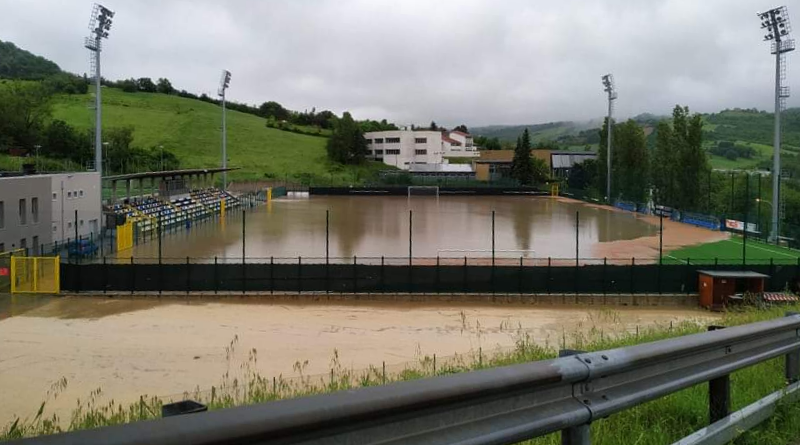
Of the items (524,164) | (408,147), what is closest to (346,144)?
(408,147)

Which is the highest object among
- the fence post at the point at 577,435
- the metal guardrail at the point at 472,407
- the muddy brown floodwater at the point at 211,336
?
the metal guardrail at the point at 472,407

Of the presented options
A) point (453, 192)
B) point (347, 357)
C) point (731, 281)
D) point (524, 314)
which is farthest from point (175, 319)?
point (453, 192)

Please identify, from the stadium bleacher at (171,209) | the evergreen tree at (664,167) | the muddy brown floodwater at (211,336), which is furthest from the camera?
the evergreen tree at (664,167)

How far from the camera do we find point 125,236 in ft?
114

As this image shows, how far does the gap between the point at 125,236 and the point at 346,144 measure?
265 ft

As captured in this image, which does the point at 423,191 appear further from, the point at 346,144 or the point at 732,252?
the point at 732,252

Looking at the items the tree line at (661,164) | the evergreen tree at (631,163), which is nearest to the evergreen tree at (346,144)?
the tree line at (661,164)

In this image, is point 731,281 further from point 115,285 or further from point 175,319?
point 115,285

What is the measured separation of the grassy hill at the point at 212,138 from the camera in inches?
4146

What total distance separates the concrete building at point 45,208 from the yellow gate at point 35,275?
8.66 feet

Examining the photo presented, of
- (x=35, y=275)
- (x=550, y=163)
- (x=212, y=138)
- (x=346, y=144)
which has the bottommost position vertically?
(x=35, y=275)

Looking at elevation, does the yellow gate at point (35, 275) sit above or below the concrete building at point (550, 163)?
below

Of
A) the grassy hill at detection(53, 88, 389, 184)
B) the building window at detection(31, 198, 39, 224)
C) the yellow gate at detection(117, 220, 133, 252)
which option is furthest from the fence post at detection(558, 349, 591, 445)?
the grassy hill at detection(53, 88, 389, 184)

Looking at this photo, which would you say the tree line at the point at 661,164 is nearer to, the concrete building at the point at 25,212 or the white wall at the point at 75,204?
the white wall at the point at 75,204
